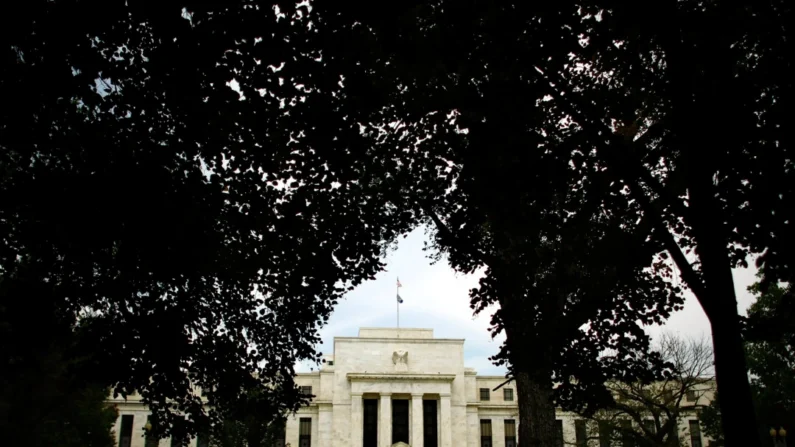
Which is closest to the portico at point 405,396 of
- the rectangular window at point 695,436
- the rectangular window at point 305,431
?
the rectangular window at point 305,431

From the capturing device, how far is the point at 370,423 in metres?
57.7

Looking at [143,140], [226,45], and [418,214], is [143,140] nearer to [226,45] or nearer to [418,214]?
[226,45]

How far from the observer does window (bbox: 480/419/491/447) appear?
59.2 meters

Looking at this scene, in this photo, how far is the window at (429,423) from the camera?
5775 cm

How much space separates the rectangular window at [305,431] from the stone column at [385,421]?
7.26 meters

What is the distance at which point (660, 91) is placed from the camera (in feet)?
27.9

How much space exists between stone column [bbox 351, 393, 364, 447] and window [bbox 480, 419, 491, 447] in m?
11.7

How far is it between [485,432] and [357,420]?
41.3 ft

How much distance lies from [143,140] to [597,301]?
7.60m

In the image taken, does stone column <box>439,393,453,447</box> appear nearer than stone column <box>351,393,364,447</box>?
No

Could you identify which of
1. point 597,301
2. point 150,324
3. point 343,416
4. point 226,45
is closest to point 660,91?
point 597,301

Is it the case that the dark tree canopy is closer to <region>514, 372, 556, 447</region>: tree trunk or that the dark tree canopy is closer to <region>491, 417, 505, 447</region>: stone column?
<region>514, 372, 556, 447</region>: tree trunk

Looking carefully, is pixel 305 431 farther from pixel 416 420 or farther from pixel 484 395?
pixel 484 395

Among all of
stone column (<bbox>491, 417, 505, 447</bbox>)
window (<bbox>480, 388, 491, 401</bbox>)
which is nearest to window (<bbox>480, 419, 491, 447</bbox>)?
stone column (<bbox>491, 417, 505, 447</bbox>)
